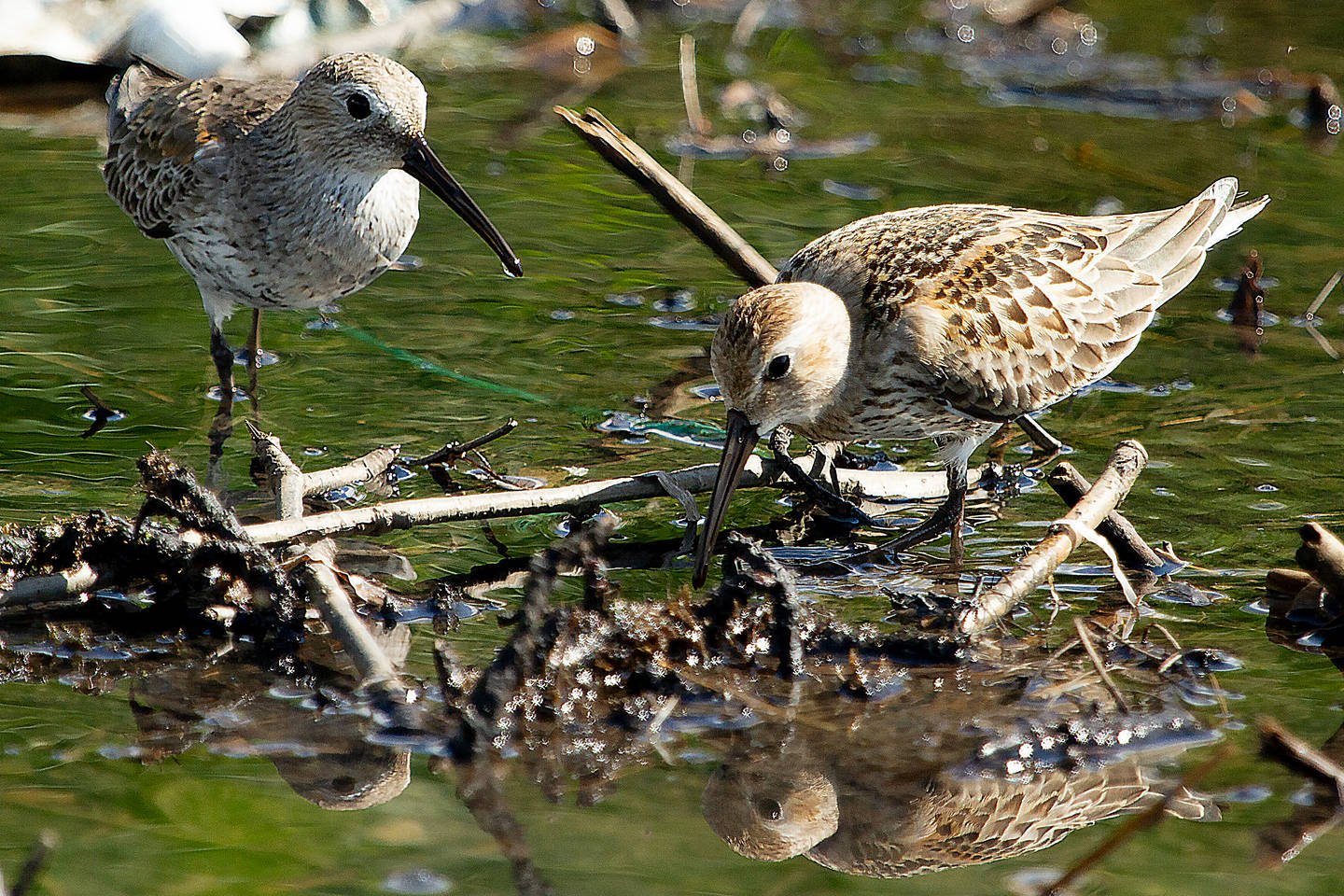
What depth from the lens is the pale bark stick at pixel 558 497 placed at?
17.9 feet

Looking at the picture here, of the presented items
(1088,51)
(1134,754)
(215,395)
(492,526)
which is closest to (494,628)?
(492,526)

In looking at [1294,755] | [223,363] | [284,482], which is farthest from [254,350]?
[1294,755]

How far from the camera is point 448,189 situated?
6.80 m

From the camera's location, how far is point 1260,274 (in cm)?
858

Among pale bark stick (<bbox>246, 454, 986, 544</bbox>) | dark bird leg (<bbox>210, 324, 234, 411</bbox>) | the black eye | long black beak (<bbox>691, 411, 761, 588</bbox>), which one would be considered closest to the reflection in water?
long black beak (<bbox>691, 411, 761, 588</bbox>)

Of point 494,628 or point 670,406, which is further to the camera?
point 670,406

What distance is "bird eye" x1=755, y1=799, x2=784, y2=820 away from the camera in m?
4.41

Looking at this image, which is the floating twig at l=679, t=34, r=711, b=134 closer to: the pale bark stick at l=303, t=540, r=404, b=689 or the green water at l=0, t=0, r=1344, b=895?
the green water at l=0, t=0, r=1344, b=895

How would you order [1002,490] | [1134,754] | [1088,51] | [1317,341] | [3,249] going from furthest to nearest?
[1088,51]
[3,249]
[1317,341]
[1002,490]
[1134,754]

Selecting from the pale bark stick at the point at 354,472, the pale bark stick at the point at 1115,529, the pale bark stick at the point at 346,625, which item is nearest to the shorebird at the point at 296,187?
the pale bark stick at the point at 354,472

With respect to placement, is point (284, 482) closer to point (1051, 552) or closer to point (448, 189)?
point (448, 189)

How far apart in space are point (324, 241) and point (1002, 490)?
312 centimetres

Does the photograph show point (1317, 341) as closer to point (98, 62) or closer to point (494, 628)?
point (494, 628)

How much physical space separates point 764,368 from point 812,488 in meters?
0.71
